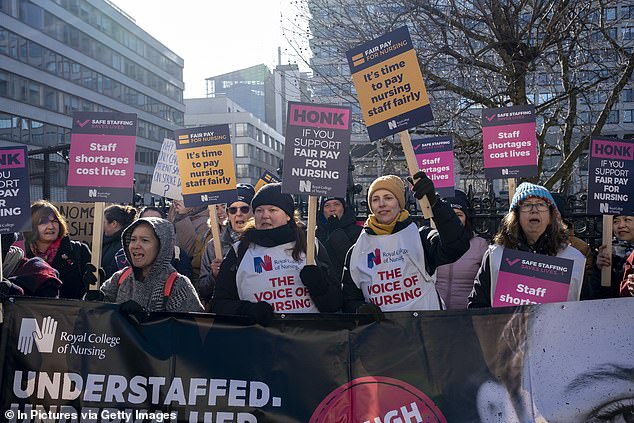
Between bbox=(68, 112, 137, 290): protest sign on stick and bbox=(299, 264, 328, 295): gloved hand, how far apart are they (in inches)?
77.5

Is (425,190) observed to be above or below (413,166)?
below

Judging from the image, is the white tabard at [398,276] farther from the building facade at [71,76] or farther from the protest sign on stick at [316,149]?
the building facade at [71,76]

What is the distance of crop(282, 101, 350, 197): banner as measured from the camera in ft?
14.0

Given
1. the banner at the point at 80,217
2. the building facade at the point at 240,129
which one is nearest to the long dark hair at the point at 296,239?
the banner at the point at 80,217

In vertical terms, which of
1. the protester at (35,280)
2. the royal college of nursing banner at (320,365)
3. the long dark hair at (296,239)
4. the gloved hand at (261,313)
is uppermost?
the long dark hair at (296,239)

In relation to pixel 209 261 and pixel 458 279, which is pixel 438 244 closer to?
pixel 458 279

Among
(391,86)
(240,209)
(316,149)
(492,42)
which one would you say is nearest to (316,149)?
(316,149)

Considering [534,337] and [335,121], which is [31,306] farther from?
[534,337]

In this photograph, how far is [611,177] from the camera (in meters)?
5.55

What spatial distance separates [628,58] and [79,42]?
174 feet

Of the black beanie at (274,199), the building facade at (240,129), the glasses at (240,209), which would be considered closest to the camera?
the black beanie at (274,199)

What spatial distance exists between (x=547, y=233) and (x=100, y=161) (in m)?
3.39

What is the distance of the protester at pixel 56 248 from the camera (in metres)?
5.31

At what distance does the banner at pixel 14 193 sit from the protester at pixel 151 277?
3.21 feet
